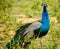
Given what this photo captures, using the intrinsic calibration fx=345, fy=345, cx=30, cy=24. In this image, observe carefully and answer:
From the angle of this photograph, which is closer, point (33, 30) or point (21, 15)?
point (33, 30)

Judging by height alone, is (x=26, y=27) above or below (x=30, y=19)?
above

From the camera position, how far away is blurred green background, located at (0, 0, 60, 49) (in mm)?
7781

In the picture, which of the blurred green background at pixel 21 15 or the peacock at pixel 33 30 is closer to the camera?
the peacock at pixel 33 30

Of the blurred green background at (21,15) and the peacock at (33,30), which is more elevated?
the peacock at (33,30)

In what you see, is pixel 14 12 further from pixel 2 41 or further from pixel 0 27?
pixel 2 41

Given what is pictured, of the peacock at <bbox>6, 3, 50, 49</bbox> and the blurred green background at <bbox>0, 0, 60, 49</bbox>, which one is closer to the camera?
the peacock at <bbox>6, 3, 50, 49</bbox>

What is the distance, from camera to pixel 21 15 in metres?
9.59

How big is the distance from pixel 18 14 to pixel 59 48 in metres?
3.52

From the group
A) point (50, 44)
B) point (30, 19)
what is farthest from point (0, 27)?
point (50, 44)

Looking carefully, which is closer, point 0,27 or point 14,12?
point 0,27

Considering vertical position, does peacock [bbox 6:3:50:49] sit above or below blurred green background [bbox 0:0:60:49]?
above

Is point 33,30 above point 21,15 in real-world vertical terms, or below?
above

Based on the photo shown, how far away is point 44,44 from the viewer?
7.18m

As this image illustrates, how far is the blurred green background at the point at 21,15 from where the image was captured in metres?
7.78
